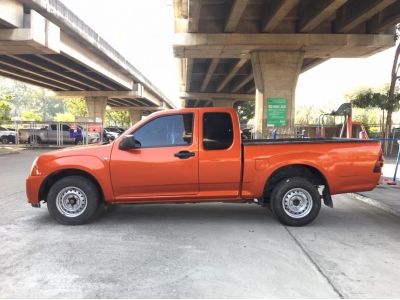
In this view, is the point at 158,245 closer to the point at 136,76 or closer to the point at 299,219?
the point at 299,219

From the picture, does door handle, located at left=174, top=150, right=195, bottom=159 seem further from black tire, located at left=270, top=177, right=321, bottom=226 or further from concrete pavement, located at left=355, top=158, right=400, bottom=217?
concrete pavement, located at left=355, top=158, right=400, bottom=217

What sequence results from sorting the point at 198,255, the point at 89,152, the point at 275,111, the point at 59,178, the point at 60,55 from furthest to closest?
the point at 60,55 < the point at 275,111 < the point at 59,178 < the point at 89,152 < the point at 198,255

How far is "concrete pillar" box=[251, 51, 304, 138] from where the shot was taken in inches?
832

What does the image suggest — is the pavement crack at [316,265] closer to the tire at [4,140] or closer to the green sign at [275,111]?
the green sign at [275,111]

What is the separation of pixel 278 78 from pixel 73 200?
15408mm

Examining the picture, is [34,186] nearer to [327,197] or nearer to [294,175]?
[294,175]

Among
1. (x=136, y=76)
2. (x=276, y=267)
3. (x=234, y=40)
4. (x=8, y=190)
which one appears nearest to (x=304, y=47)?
(x=234, y=40)

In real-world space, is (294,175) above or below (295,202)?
above

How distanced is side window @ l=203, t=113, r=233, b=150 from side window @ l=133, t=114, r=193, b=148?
9.9 inches

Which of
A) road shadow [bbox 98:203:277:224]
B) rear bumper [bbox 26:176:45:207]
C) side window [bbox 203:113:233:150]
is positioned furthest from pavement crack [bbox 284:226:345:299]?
rear bumper [bbox 26:176:45:207]

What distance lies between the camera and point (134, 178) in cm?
730

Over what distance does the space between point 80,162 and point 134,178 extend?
2.88 feet

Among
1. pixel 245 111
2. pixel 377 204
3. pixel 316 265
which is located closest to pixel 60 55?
pixel 377 204

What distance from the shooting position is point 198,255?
5703 mm
